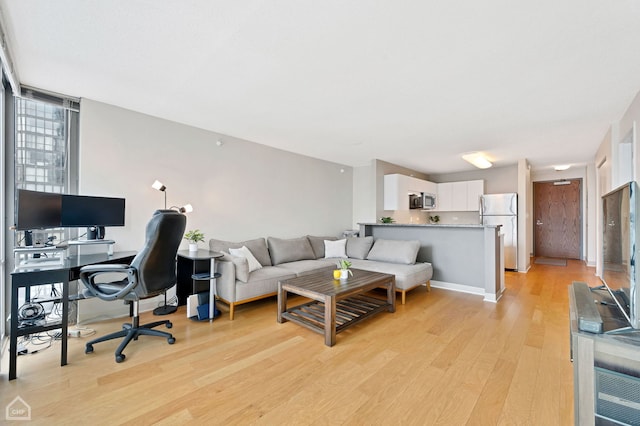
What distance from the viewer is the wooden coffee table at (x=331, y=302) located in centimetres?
257

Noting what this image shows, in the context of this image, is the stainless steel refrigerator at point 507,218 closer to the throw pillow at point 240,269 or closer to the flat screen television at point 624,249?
the flat screen television at point 624,249

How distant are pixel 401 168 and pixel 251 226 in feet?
13.3

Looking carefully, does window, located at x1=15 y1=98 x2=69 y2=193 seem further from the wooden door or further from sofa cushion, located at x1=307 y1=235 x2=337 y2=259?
the wooden door

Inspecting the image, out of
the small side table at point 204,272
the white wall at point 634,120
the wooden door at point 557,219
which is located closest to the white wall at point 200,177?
the small side table at point 204,272

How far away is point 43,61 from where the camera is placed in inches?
87.8

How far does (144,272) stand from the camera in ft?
7.36

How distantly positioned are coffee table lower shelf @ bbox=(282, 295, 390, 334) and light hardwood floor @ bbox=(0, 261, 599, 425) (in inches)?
4.0

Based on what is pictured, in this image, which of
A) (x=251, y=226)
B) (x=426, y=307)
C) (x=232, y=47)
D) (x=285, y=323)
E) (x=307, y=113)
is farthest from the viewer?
(x=251, y=226)

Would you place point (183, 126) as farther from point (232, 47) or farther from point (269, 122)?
point (232, 47)

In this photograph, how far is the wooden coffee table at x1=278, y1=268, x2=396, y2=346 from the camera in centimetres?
257

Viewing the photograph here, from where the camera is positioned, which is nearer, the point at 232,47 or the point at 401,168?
the point at 232,47

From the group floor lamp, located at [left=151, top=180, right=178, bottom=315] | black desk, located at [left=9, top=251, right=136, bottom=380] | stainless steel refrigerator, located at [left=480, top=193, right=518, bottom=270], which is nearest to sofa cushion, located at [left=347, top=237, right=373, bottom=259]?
floor lamp, located at [left=151, top=180, right=178, bottom=315]

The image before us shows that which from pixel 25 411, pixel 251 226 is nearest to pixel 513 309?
pixel 251 226

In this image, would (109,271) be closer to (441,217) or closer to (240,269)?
(240,269)
